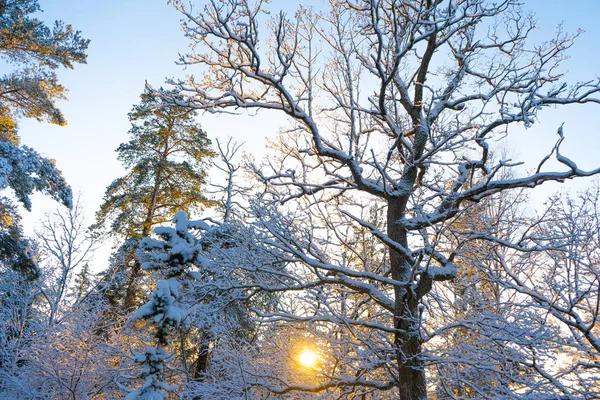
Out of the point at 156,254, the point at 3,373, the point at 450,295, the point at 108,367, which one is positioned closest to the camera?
the point at 156,254

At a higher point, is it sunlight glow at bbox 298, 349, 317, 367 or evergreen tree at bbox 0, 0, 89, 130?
evergreen tree at bbox 0, 0, 89, 130

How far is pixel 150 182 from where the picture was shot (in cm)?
1523

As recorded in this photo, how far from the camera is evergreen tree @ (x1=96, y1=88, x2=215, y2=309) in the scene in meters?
14.6

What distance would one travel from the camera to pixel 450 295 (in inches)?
304

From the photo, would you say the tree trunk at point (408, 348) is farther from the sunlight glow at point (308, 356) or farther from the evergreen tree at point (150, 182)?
the evergreen tree at point (150, 182)

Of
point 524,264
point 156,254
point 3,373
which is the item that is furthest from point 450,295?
point 3,373

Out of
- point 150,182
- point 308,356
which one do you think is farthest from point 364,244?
point 150,182

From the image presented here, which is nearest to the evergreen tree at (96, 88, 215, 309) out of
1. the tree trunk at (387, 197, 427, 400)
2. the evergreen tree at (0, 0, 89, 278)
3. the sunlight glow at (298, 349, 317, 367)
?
the evergreen tree at (0, 0, 89, 278)

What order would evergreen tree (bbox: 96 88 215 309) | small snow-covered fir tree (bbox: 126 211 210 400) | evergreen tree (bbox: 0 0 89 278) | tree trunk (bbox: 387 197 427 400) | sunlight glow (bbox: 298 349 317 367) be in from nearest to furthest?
small snow-covered fir tree (bbox: 126 211 210 400), tree trunk (bbox: 387 197 427 400), sunlight glow (bbox: 298 349 317 367), evergreen tree (bbox: 0 0 89 278), evergreen tree (bbox: 96 88 215 309)

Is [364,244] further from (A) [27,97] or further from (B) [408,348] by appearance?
(A) [27,97]

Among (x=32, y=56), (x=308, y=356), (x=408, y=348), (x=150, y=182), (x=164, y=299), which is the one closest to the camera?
(x=164, y=299)

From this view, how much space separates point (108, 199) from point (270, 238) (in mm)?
11246

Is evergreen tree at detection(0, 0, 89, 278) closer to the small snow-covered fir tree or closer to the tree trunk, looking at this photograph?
the small snow-covered fir tree

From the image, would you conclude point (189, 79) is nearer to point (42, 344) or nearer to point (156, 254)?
point (156, 254)
